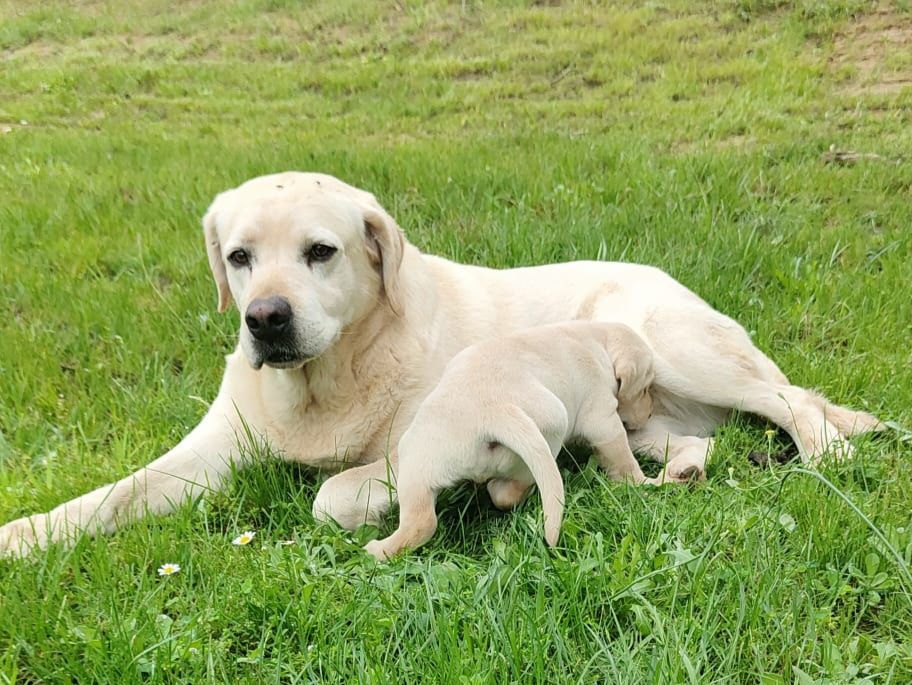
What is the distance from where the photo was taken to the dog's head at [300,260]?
2621 millimetres

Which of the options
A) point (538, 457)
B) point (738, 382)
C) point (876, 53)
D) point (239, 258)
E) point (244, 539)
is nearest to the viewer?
point (538, 457)

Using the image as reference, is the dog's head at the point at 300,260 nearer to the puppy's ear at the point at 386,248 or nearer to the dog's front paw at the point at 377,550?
the puppy's ear at the point at 386,248

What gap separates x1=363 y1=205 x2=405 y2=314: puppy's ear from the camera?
292cm

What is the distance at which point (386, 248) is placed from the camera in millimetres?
2926

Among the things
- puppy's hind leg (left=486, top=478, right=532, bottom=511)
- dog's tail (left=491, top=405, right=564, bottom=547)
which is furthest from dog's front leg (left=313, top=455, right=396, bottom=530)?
dog's tail (left=491, top=405, right=564, bottom=547)

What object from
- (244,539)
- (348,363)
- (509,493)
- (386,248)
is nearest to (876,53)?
(386,248)

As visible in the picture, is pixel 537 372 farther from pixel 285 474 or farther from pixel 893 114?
pixel 893 114

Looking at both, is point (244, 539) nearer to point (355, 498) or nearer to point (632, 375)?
point (355, 498)

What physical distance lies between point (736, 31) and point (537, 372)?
841 cm

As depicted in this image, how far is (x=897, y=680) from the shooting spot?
183cm

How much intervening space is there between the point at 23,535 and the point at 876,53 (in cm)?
917

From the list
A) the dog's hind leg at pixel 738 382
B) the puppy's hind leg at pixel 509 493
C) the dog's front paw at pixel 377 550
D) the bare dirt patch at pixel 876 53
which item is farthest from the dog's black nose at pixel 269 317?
the bare dirt patch at pixel 876 53

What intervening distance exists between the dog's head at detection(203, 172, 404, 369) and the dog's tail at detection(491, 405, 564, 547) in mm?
760

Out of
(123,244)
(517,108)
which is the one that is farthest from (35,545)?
(517,108)
